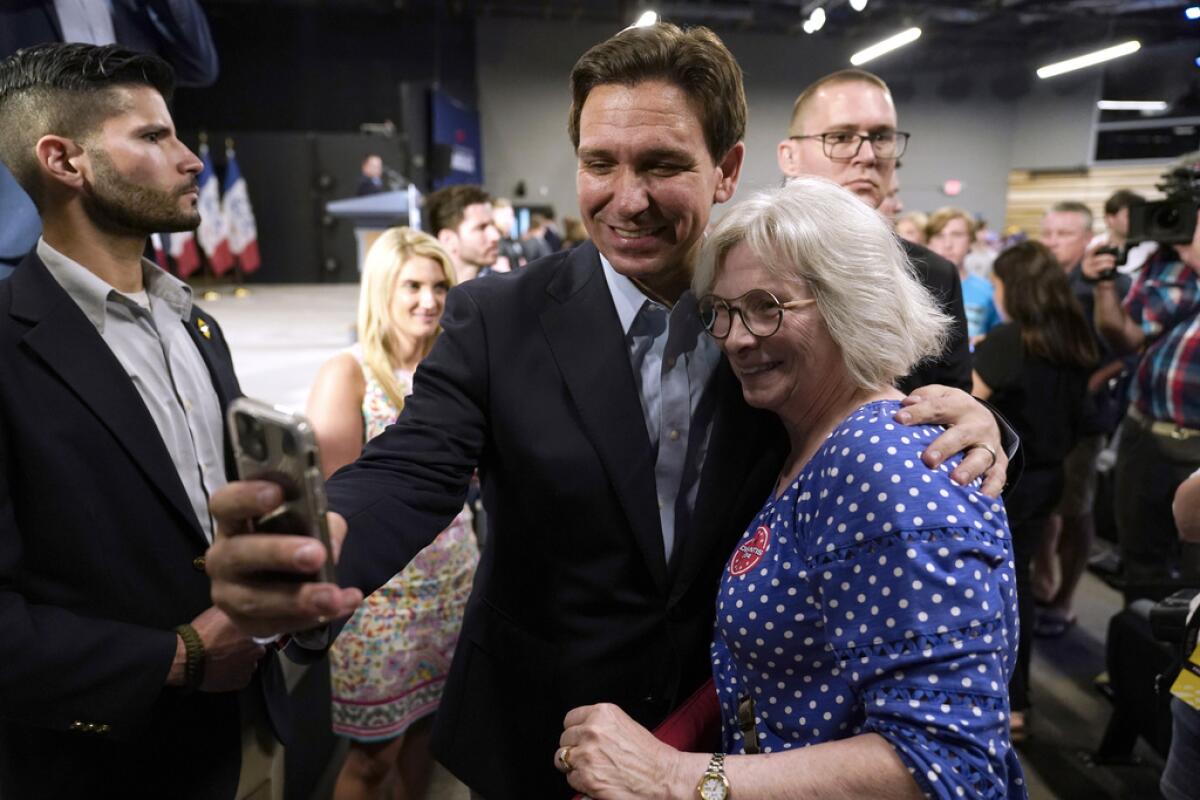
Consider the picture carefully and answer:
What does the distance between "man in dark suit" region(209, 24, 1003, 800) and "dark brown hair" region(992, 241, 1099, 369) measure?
2.23 m

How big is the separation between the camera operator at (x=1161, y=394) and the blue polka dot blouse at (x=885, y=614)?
2.33 m

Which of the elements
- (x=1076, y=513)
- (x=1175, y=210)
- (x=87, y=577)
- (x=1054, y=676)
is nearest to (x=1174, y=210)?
(x=1175, y=210)

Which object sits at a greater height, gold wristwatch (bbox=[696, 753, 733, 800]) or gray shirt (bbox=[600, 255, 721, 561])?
gray shirt (bbox=[600, 255, 721, 561])

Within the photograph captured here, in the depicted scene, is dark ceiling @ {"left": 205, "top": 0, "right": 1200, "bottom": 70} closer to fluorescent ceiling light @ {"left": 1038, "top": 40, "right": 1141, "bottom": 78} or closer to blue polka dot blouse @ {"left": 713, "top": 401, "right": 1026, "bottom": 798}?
fluorescent ceiling light @ {"left": 1038, "top": 40, "right": 1141, "bottom": 78}

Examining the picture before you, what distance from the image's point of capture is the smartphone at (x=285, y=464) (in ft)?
2.04

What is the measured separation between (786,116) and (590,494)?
14748mm

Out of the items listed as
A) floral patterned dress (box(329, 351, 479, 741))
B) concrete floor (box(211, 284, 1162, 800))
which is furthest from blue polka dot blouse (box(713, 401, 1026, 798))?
concrete floor (box(211, 284, 1162, 800))

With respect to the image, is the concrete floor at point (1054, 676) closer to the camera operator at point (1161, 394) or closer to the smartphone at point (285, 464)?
the camera operator at point (1161, 394)

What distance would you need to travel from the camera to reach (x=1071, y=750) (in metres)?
2.87

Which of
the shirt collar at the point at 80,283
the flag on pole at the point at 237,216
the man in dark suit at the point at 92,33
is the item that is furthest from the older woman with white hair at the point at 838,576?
the flag on pole at the point at 237,216

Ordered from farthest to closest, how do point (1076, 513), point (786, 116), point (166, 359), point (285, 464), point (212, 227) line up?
point (786, 116) → point (212, 227) → point (1076, 513) → point (166, 359) → point (285, 464)

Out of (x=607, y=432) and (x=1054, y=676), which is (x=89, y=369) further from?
(x=1054, y=676)

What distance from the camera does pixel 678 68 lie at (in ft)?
3.79

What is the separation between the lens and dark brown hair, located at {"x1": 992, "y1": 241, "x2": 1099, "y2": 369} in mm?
2943
